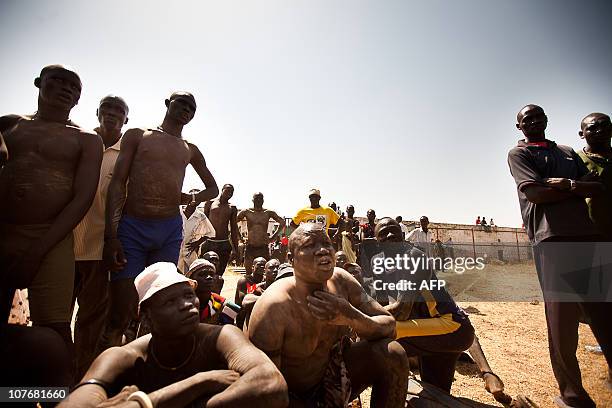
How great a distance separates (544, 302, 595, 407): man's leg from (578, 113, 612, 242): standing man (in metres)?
0.95

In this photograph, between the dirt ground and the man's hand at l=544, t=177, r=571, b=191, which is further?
the dirt ground

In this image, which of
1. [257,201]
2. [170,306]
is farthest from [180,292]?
[257,201]

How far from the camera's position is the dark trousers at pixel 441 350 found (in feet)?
11.5

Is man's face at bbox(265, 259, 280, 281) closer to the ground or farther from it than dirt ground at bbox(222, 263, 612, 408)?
farther from it

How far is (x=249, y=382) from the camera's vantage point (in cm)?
160

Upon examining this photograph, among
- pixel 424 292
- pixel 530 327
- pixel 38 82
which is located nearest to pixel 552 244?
pixel 424 292

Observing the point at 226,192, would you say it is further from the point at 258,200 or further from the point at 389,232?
the point at 389,232

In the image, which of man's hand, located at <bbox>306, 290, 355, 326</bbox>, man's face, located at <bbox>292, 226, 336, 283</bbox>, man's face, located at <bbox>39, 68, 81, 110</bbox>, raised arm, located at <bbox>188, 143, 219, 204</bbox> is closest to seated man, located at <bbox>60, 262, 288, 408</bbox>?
man's hand, located at <bbox>306, 290, 355, 326</bbox>

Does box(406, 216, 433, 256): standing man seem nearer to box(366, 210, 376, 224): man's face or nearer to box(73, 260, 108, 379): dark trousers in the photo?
box(366, 210, 376, 224): man's face

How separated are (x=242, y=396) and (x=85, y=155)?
2.23 m

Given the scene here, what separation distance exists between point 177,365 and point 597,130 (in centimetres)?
444

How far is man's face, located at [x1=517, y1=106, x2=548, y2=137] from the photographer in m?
3.31

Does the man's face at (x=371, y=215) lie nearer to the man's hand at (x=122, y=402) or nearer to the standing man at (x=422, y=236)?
the standing man at (x=422, y=236)

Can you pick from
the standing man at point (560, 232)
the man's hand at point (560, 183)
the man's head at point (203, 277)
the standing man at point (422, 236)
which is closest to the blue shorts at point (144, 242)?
the man's head at point (203, 277)
